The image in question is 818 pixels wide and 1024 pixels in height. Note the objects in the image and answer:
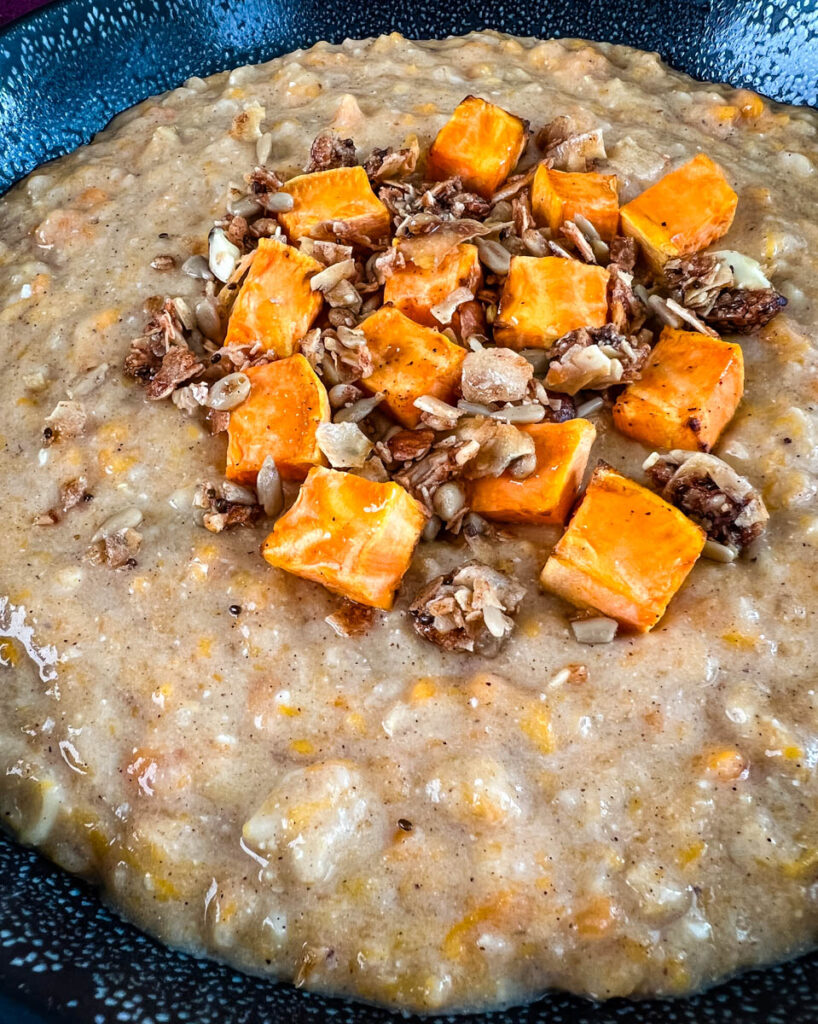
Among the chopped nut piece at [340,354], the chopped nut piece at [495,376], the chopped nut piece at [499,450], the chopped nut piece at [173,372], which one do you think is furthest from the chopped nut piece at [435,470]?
the chopped nut piece at [173,372]

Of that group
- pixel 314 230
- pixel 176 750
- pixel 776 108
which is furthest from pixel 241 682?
pixel 776 108

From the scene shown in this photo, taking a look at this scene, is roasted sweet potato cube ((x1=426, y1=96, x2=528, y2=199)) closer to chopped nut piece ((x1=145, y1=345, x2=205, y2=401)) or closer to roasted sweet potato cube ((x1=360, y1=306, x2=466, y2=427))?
roasted sweet potato cube ((x1=360, y1=306, x2=466, y2=427))

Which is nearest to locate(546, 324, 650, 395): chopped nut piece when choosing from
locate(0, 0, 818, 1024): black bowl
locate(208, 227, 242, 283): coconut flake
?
locate(208, 227, 242, 283): coconut flake

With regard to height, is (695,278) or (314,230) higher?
(314,230)

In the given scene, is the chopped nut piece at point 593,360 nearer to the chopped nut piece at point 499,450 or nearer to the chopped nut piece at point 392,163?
the chopped nut piece at point 499,450

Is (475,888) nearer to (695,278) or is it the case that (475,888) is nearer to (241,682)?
(241,682)

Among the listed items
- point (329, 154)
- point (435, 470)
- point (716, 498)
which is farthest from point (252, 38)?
point (716, 498)

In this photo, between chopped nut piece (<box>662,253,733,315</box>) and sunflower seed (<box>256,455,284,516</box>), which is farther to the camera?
chopped nut piece (<box>662,253,733,315</box>)
